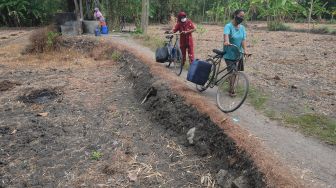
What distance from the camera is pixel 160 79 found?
9.45m

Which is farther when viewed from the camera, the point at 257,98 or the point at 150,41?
the point at 150,41

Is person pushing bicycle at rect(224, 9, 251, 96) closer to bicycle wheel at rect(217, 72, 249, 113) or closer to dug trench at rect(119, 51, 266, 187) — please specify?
bicycle wheel at rect(217, 72, 249, 113)

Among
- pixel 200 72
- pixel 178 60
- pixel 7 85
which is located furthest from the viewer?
pixel 7 85

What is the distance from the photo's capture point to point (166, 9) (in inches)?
1286

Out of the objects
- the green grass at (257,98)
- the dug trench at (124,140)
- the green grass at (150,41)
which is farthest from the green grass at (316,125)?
the green grass at (150,41)

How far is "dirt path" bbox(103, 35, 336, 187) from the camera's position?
191 inches

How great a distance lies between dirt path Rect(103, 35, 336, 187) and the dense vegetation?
55.7 ft

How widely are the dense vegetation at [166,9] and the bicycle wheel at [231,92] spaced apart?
1605 cm

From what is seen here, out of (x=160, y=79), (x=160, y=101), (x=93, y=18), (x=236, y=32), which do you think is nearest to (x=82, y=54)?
(x=93, y=18)

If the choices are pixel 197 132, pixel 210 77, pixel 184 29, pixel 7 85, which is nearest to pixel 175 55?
pixel 184 29

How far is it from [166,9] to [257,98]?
84.3ft

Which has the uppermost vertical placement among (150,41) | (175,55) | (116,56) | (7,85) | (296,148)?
(175,55)

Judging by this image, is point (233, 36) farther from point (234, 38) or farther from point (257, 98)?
point (257, 98)

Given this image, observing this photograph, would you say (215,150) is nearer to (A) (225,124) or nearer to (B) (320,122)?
(A) (225,124)
